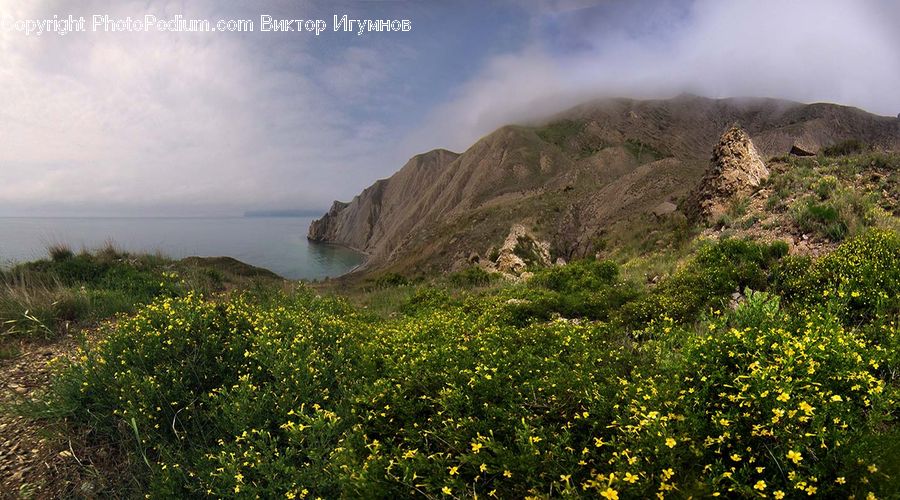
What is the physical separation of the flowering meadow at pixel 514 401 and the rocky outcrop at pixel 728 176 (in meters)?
9.52

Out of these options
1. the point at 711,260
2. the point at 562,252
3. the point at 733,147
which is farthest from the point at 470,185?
the point at 711,260

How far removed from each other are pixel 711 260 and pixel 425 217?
7581cm

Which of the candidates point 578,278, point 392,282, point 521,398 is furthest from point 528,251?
point 521,398

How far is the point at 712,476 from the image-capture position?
7.40ft

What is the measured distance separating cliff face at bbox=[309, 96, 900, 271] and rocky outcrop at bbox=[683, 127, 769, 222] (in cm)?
59

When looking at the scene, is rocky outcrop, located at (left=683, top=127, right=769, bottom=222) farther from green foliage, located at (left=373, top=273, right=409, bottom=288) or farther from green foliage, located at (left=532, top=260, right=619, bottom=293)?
green foliage, located at (left=373, top=273, right=409, bottom=288)

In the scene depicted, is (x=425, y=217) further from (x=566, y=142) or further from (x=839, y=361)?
(x=839, y=361)

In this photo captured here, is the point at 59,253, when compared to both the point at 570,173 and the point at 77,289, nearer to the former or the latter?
the point at 77,289

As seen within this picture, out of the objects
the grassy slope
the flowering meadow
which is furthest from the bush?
the flowering meadow

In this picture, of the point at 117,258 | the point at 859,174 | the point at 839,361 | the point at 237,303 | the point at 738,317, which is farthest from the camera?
the point at 117,258

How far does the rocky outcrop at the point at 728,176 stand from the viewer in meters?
14.3

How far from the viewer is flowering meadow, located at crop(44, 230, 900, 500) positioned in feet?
7.66

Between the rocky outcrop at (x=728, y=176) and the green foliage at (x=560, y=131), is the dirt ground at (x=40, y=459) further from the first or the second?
the green foliage at (x=560, y=131)

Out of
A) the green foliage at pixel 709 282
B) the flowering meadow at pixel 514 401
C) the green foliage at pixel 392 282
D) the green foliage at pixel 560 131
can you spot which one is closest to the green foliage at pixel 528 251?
the green foliage at pixel 392 282
